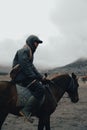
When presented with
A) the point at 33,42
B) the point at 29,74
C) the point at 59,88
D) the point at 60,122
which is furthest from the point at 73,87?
the point at 60,122

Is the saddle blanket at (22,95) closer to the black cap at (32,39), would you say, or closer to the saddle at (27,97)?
the saddle at (27,97)

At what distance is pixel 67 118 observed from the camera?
23.4m

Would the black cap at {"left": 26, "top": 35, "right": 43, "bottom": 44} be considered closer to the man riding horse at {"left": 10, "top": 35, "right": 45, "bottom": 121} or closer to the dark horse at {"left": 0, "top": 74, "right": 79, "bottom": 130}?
the man riding horse at {"left": 10, "top": 35, "right": 45, "bottom": 121}

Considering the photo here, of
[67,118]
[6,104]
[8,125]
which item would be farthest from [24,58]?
[67,118]

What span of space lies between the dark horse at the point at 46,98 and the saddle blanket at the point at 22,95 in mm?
116

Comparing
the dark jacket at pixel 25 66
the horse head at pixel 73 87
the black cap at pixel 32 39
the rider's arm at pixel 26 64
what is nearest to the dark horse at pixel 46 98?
the horse head at pixel 73 87

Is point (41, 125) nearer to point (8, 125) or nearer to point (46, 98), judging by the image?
point (46, 98)

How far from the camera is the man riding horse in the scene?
50.5ft

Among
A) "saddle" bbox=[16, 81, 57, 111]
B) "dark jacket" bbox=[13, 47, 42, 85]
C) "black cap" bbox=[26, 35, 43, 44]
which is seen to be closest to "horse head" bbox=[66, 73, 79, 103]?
"saddle" bbox=[16, 81, 57, 111]

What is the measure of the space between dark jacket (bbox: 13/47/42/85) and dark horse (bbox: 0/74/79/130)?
416 millimetres

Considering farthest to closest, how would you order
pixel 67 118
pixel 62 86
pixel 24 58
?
pixel 67 118
pixel 62 86
pixel 24 58

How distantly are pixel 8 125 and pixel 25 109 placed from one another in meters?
5.20

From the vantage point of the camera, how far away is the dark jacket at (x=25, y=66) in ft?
50.4

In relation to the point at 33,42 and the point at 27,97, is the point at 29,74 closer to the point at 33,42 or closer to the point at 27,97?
the point at 27,97
